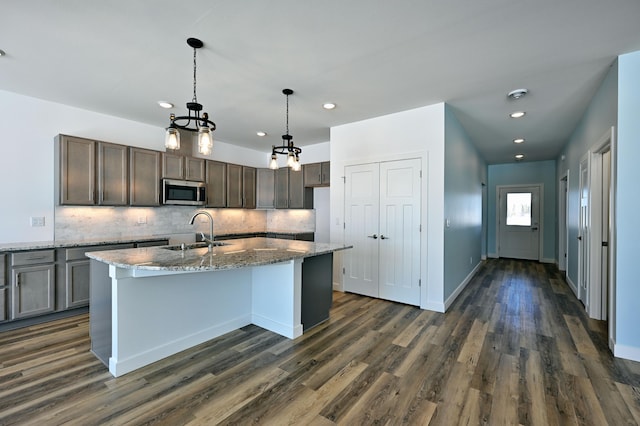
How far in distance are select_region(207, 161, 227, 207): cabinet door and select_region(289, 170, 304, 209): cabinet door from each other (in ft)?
4.12

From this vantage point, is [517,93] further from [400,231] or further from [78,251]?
[78,251]

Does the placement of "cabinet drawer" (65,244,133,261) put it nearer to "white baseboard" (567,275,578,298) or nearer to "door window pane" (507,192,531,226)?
"white baseboard" (567,275,578,298)

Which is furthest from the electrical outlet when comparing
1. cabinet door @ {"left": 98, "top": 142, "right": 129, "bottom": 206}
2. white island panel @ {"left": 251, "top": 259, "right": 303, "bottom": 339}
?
white island panel @ {"left": 251, "top": 259, "right": 303, "bottom": 339}

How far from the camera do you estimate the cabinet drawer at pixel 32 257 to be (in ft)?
9.93

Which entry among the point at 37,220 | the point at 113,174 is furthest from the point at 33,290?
the point at 113,174

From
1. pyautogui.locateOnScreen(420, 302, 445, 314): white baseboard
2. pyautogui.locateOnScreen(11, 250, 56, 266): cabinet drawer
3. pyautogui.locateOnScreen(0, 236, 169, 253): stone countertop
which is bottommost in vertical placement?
pyautogui.locateOnScreen(420, 302, 445, 314): white baseboard

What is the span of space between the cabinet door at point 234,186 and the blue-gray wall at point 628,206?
523 cm

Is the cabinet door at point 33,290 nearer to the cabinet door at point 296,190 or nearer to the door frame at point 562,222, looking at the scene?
the cabinet door at point 296,190

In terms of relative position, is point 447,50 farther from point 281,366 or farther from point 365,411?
point 281,366

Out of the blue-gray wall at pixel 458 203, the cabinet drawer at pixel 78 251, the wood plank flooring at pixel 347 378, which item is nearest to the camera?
the wood plank flooring at pixel 347 378

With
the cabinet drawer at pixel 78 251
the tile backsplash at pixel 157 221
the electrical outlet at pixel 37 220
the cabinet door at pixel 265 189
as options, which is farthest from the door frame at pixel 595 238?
the electrical outlet at pixel 37 220

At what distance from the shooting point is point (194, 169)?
4.89 meters

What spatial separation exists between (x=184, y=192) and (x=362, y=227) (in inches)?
114

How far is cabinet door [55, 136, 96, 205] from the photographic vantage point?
356 cm
